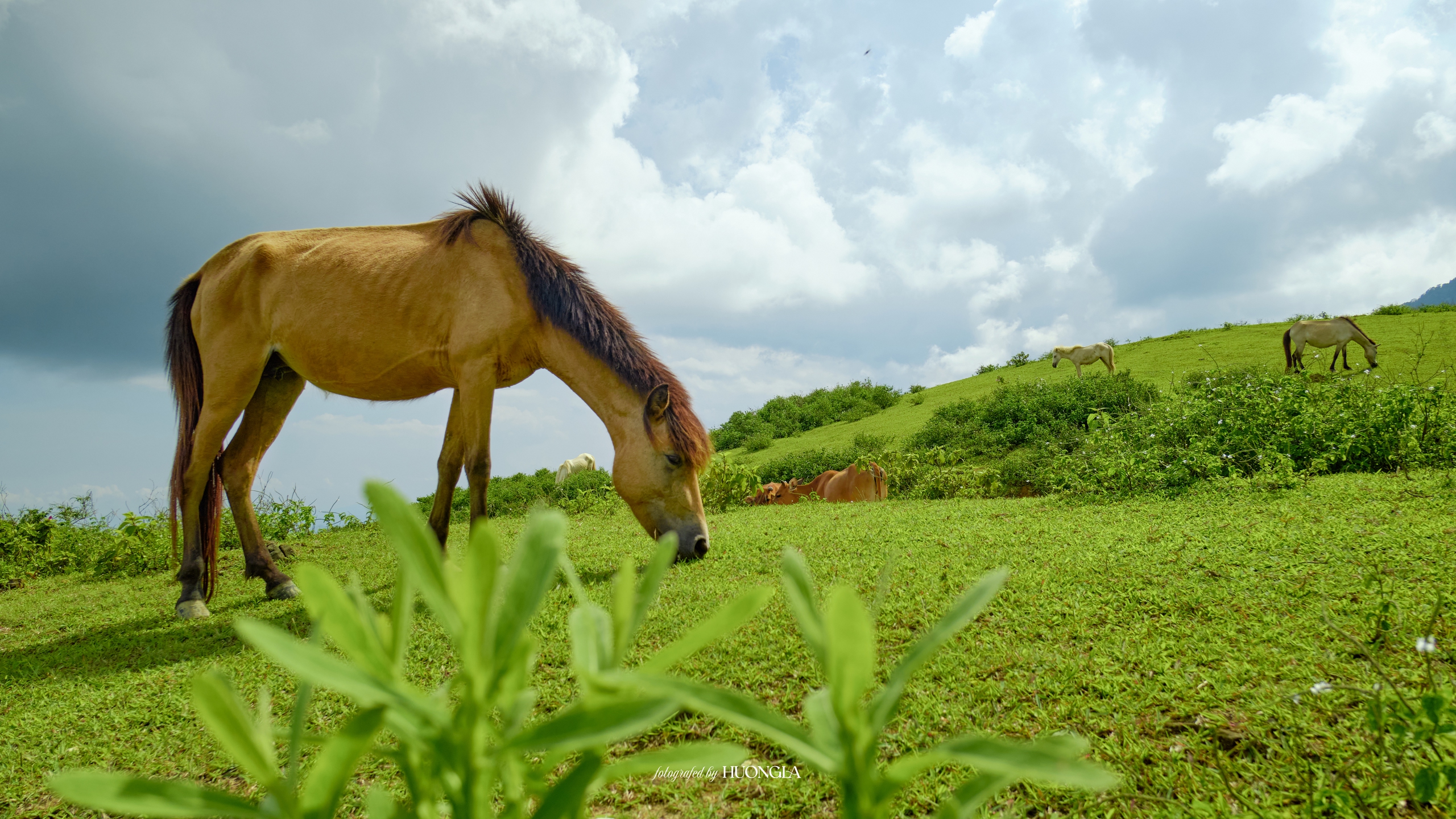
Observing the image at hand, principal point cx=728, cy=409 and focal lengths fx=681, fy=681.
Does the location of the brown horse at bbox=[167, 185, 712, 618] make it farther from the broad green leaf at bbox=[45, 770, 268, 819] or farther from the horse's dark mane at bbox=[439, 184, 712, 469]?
the broad green leaf at bbox=[45, 770, 268, 819]

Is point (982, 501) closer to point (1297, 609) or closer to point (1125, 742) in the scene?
point (1297, 609)

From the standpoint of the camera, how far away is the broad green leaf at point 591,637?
354 mm

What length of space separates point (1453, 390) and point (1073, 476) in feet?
21.5

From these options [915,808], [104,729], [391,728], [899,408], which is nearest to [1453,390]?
[899,408]

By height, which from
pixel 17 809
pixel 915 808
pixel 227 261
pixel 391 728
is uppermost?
pixel 227 261

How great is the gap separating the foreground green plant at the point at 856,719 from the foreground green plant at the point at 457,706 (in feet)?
0.06

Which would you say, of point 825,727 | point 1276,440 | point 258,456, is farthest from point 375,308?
point 1276,440

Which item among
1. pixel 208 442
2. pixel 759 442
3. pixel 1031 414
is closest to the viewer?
pixel 208 442

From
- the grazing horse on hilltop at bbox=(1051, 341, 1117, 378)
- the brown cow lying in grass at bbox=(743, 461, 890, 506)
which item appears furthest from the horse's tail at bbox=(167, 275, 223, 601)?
the grazing horse on hilltop at bbox=(1051, 341, 1117, 378)

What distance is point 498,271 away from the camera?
396cm

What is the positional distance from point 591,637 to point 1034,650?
2215 millimetres

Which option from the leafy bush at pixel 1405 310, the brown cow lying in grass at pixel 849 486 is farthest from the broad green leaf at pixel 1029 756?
the leafy bush at pixel 1405 310

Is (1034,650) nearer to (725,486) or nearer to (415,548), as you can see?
(415,548)

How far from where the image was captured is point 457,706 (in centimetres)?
32
